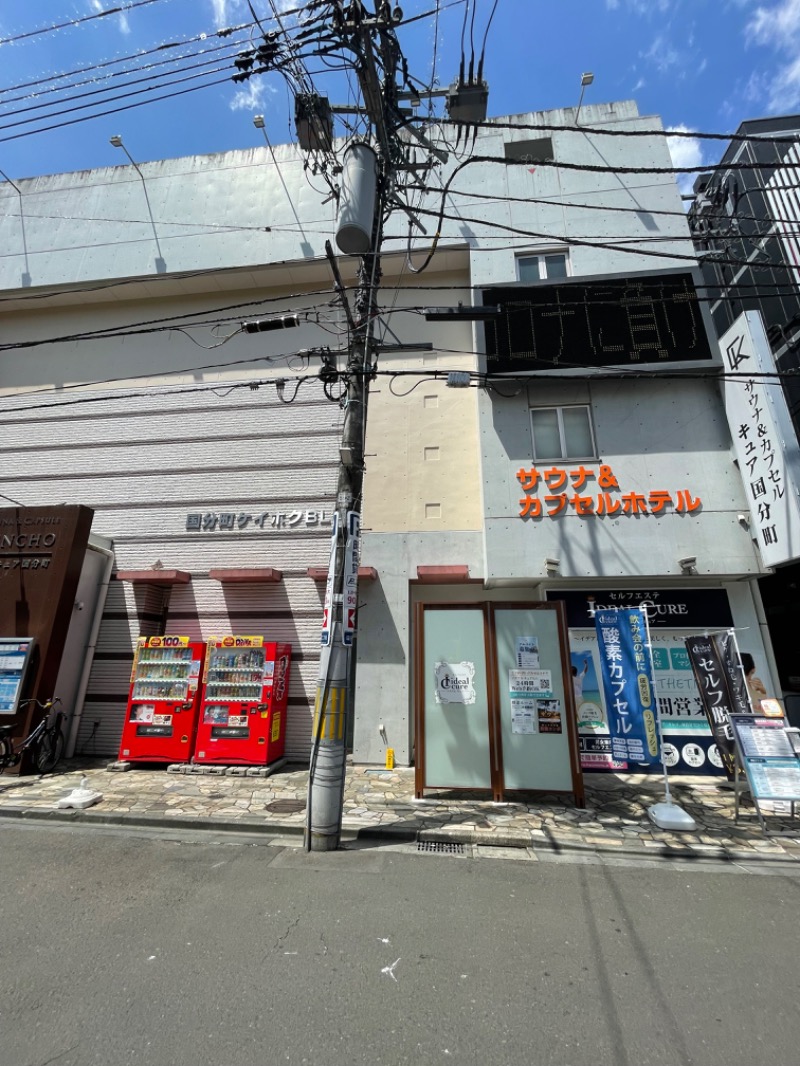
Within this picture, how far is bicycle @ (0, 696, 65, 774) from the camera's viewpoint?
772 cm

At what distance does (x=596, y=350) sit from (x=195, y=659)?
938 centimetres

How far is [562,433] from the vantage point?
9266 mm

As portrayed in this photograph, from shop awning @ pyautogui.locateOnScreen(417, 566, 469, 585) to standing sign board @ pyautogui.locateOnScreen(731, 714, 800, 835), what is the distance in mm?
4630

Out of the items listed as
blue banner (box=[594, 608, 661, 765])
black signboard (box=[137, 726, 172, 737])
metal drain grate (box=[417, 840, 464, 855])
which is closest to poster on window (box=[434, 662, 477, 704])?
metal drain grate (box=[417, 840, 464, 855])

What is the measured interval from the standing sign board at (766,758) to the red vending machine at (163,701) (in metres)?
8.25

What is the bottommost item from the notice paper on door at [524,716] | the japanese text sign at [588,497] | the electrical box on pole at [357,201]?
the notice paper on door at [524,716]

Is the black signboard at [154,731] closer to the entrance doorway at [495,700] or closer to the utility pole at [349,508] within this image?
the utility pole at [349,508]

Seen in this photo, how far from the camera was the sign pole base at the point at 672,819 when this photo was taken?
17.9 ft

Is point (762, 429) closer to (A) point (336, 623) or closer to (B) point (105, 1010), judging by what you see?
(A) point (336, 623)

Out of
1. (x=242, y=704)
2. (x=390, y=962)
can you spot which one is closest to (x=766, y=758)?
(x=390, y=962)

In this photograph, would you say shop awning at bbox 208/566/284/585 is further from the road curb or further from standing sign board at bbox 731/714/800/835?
standing sign board at bbox 731/714/800/835

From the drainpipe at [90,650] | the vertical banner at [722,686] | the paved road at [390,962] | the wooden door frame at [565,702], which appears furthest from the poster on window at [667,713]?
the drainpipe at [90,650]

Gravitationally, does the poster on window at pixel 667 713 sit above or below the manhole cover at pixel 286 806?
above

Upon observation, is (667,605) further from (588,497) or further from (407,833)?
(407,833)
